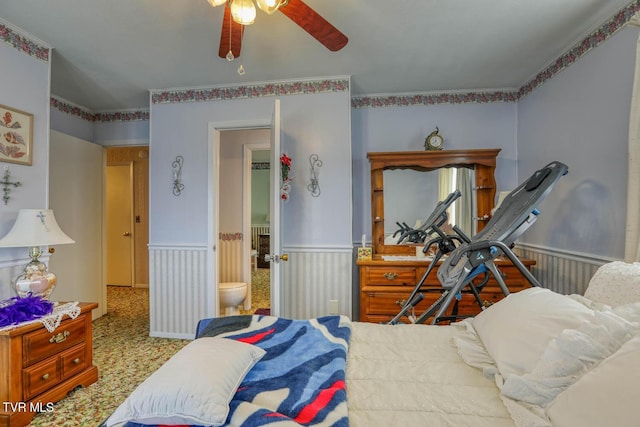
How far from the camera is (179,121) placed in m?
3.11

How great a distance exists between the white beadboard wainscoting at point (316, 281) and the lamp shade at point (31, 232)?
173 cm

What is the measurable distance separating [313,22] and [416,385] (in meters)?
1.49

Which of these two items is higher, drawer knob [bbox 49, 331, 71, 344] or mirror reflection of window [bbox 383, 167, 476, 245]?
mirror reflection of window [bbox 383, 167, 476, 245]

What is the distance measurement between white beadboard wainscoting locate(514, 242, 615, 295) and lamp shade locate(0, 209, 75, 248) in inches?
142

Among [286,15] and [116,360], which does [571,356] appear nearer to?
[286,15]

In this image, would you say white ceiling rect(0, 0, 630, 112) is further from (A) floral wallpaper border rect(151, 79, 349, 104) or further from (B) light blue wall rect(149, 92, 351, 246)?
(B) light blue wall rect(149, 92, 351, 246)

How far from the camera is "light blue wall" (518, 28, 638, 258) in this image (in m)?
1.86

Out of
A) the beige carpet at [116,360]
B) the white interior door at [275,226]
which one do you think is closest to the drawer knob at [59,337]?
the beige carpet at [116,360]

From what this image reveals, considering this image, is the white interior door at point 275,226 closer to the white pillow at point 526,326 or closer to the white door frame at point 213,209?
the white door frame at point 213,209

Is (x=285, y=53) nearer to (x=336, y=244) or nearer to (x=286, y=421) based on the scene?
(x=336, y=244)

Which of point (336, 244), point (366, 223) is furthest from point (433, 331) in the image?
point (366, 223)

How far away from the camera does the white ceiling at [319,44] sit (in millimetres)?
1877

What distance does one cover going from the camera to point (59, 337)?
6.52 feet

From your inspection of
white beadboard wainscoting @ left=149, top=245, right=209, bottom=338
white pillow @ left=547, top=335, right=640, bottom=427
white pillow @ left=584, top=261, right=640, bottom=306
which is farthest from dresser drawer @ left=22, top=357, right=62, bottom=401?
white pillow @ left=584, top=261, right=640, bottom=306
